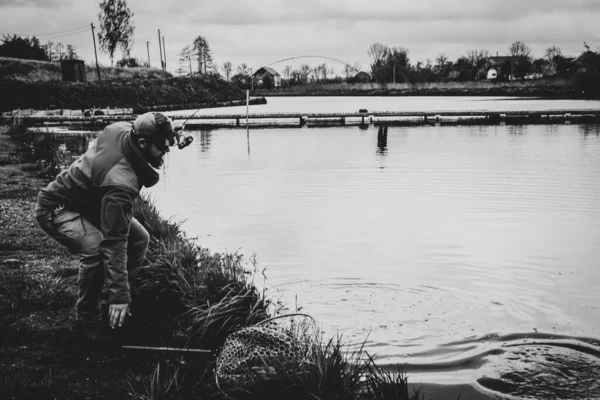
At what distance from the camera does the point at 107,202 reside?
179 inches

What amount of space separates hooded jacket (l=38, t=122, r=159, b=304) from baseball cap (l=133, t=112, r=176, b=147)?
0.12 m

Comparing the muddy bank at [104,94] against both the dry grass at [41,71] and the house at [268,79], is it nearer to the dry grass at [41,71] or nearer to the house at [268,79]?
the dry grass at [41,71]

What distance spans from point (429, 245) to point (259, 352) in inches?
291

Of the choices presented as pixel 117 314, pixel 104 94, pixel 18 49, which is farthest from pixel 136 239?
pixel 18 49

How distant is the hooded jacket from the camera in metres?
4.57

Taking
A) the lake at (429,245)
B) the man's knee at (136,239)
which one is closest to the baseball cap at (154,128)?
the man's knee at (136,239)

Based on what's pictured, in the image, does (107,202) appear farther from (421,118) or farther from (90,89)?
(90,89)

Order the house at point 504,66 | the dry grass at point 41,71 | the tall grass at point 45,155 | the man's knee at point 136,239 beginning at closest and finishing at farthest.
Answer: the man's knee at point 136,239
the tall grass at point 45,155
the dry grass at point 41,71
the house at point 504,66

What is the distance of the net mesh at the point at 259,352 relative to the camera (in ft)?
15.5

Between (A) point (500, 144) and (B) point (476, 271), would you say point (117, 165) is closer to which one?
(B) point (476, 271)

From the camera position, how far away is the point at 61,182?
505 centimetres

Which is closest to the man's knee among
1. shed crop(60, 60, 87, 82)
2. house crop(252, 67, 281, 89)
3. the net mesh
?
the net mesh

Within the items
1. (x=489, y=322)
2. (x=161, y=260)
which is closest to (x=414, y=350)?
(x=489, y=322)

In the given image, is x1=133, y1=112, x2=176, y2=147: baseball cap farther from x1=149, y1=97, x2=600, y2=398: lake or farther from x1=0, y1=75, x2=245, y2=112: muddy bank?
x1=0, y1=75, x2=245, y2=112: muddy bank
